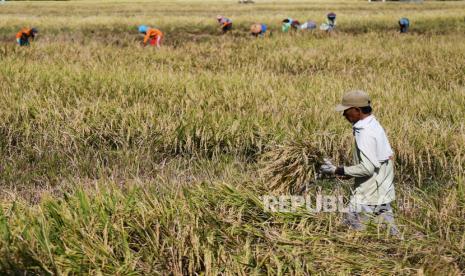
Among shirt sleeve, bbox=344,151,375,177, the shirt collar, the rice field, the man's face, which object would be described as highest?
the man's face

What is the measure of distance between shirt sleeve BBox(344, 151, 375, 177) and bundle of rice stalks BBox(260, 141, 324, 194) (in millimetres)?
435

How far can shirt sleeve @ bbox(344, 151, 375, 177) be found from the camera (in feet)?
9.80

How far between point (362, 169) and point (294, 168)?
579 millimetres

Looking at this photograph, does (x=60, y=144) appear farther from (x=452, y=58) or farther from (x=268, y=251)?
(x=452, y=58)

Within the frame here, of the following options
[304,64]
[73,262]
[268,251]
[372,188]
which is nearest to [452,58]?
[304,64]

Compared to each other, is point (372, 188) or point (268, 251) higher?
point (372, 188)

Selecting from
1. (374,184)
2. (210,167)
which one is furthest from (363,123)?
(210,167)

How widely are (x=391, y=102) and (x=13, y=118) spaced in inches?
175

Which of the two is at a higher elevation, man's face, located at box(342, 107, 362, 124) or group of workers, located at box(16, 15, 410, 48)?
man's face, located at box(342, 107, 362, 124)

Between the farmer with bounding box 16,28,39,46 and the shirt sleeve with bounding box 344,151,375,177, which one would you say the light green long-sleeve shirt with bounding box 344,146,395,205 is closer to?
the shirt sleeve with bounding box 344,151,375,177

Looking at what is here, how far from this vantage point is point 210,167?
4.60 metres

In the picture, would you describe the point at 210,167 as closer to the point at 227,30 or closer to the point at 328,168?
the point at 328,168

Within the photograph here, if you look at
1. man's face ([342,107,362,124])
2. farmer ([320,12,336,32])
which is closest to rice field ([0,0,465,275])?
man's face ([342,107,362,124])

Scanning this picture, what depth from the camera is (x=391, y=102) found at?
19.5 feet
